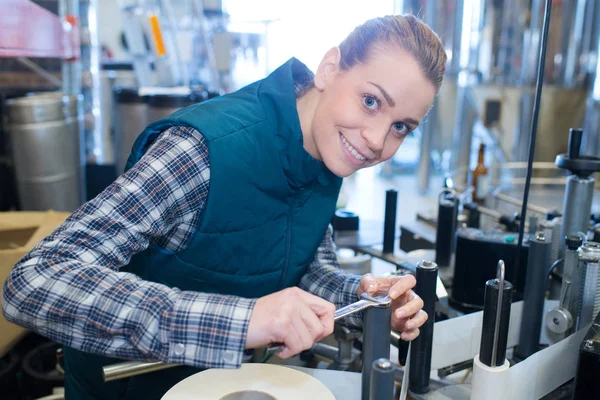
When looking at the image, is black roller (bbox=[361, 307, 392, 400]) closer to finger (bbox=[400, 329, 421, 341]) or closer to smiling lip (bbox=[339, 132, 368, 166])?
finger (bbox=[400, 329, 421, 341])

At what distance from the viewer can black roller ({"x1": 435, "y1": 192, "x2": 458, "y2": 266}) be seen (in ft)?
4.12

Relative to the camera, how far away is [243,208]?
90 cm

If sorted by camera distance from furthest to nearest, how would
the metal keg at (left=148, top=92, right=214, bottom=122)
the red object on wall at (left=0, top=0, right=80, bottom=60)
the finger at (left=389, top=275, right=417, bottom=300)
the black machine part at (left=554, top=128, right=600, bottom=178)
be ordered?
the metal keg at (left=148, top=92, right=214, bottom=122) < the red object on wall at (left=0, top=0, right=80, bottom=60) < the black machine part at (left=554, top=128, right=600, bottom=178) < the finger at (left=389, top=275, right=417, bottom=300)

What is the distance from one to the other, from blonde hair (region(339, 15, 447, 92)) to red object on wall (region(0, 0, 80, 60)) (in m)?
1.10

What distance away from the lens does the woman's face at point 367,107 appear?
2.72ft

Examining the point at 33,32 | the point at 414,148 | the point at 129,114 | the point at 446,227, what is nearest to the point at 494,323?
the point at 446,227

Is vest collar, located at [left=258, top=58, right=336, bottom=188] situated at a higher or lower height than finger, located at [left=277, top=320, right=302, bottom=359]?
higher

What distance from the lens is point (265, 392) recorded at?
0.67 meters

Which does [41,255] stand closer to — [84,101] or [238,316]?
[238,316]

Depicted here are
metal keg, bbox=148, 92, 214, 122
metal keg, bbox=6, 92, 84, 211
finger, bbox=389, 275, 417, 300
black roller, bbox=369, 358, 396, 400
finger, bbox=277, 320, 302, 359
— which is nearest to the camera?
black roller, bbox=369, 358, 396, 400

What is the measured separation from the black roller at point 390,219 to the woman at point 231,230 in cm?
23

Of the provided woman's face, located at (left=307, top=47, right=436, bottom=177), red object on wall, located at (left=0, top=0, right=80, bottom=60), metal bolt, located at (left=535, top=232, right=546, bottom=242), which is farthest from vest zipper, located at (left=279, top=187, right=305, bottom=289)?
red object on wall, located at (left=0, top=0, right=80, bottom=60)

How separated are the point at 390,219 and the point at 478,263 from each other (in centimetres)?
A: 26

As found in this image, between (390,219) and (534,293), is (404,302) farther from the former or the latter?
(390,219)
